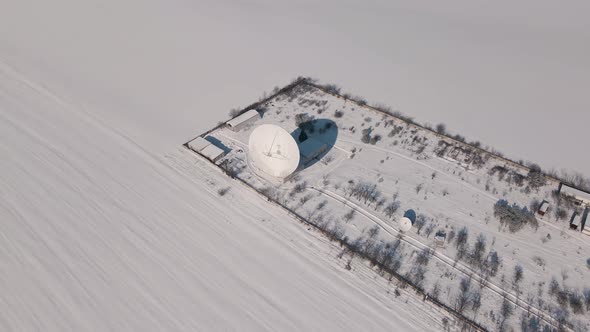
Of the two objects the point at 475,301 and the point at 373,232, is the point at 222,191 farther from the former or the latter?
the point at 475,301

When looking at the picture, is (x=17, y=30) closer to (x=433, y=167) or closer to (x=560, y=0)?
(x=433, y=167)

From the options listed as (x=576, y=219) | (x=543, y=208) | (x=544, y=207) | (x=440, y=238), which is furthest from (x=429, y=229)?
(x=576, y=219)

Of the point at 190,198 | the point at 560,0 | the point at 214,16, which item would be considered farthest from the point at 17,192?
the point at 560,0

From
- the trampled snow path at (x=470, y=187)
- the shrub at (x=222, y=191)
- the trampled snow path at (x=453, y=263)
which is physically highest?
the trampled snow path at (x=470, y=187)

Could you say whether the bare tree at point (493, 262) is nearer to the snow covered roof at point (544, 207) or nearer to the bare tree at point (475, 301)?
the bare tree at point (475, 301)

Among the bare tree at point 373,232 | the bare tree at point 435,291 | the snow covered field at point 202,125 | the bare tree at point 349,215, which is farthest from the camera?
the bare tree at point 349,215

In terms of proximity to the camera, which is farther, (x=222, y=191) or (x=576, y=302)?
(x=222, y=191)

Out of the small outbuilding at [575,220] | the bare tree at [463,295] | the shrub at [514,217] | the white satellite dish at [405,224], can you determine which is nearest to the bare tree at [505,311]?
the bare tree at [463,295]
